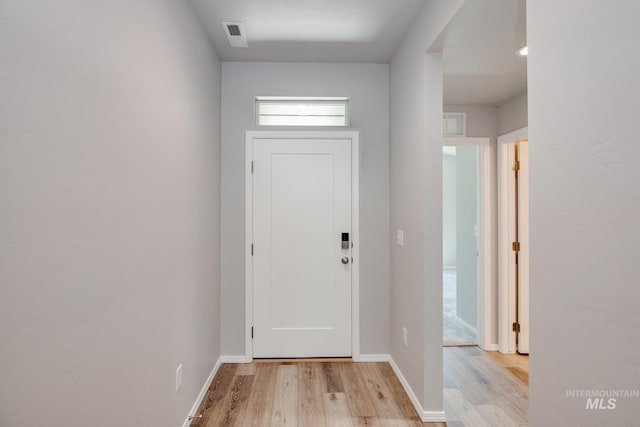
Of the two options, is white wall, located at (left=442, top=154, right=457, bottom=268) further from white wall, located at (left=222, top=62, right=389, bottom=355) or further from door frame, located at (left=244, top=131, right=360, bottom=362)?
door frame, located at (left=244, top=131, right=360, bottom=362)

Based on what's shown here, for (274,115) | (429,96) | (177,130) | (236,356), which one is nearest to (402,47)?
(429,96)

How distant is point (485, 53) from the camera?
253 centimetres

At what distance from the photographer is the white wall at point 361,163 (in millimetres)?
3078

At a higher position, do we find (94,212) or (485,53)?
(485,53)

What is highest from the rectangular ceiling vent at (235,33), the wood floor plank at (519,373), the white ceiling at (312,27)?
the white ceiling at (312,27)

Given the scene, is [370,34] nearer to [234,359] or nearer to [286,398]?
[286,398]

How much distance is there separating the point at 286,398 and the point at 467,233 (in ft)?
8.97

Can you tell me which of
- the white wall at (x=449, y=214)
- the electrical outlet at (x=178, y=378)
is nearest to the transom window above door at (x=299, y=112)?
the electrical outlet at (x=178, y=378)

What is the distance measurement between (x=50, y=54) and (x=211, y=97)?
1843 mm

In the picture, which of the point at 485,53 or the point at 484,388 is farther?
the point at 484,388

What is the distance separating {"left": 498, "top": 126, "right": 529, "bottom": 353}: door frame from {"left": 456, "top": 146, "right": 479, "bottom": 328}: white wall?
1.03 ft

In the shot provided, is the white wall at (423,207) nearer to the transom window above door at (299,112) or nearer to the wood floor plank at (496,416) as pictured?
the wood floor plank at (496,416)

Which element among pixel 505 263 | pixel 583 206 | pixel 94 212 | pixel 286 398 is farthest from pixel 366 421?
pixel 505 263

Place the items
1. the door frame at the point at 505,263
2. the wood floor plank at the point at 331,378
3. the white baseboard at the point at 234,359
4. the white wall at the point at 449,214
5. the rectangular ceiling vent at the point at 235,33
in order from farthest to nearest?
the white wall at the point at 449,214 → the door frame at the point at 505,263 → the white baseboard at the point at 234,359 → the wood floor plank at the point at 331,378 → the rectangular ceiling vent at the point at 235,33
